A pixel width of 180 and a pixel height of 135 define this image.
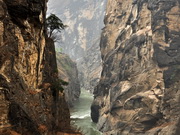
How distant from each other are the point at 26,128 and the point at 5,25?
672 cm

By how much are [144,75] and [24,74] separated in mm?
37196

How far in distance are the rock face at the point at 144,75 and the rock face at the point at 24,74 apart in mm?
27761

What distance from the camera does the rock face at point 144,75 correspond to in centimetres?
4868

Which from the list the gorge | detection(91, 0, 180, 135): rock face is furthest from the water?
detection(91, 0, 180, 135): rock face

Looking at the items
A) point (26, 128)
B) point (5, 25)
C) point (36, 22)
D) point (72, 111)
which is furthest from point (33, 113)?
point (72, 111)

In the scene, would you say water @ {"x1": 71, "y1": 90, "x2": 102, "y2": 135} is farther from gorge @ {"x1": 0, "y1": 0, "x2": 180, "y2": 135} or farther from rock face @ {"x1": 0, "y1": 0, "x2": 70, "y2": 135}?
rock face @ {"x1": 0, "y1": 0, "x2": 70, "y2": 135}

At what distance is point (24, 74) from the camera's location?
19.3m

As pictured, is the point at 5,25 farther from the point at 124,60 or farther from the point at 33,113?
the point at 124,60

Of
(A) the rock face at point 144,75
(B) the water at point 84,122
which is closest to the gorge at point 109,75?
(A) the rock face at point 144,75

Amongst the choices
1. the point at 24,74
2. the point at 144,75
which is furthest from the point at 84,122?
the point at 24,74

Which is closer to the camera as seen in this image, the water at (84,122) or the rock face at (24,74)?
the rock face at (24,74)

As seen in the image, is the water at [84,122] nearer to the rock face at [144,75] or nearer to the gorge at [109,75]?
the gorge at [109,75]

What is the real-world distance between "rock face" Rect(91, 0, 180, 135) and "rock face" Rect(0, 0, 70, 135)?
27761 mm

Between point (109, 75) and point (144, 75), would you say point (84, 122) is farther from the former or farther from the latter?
point (144, 75)
